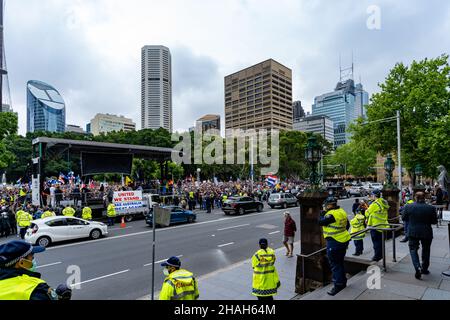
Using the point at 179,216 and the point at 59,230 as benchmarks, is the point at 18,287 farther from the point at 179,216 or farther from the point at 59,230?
the point at 179,216

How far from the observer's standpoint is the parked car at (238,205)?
22.7m

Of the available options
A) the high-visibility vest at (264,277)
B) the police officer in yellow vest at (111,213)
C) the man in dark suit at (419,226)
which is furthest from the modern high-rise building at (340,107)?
the high-visibility vest at (264,277)

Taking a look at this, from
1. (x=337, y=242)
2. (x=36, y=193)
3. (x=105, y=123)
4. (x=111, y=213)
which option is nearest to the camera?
(x=337, y=242)

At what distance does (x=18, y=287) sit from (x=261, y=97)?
523 feet

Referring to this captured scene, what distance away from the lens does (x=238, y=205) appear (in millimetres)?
22859

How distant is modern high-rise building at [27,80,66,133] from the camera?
15375cm

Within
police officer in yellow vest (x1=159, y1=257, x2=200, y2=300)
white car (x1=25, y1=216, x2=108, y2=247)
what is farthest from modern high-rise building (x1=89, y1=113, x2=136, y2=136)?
police officer in yellow vest (x1=159, y1=257, x2=200, y2=300)

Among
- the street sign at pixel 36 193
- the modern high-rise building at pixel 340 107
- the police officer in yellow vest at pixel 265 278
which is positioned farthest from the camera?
the modern high-rise building at pixel 340 107

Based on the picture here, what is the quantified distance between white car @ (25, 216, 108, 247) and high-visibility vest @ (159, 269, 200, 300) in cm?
1147

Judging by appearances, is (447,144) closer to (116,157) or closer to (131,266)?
(131,266)

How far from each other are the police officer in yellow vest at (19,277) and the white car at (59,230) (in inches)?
454

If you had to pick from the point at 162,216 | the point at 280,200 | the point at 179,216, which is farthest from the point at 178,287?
the point at 280,200

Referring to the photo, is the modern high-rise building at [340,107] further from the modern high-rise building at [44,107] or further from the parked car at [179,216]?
the modern high-rise building at [44,107]
